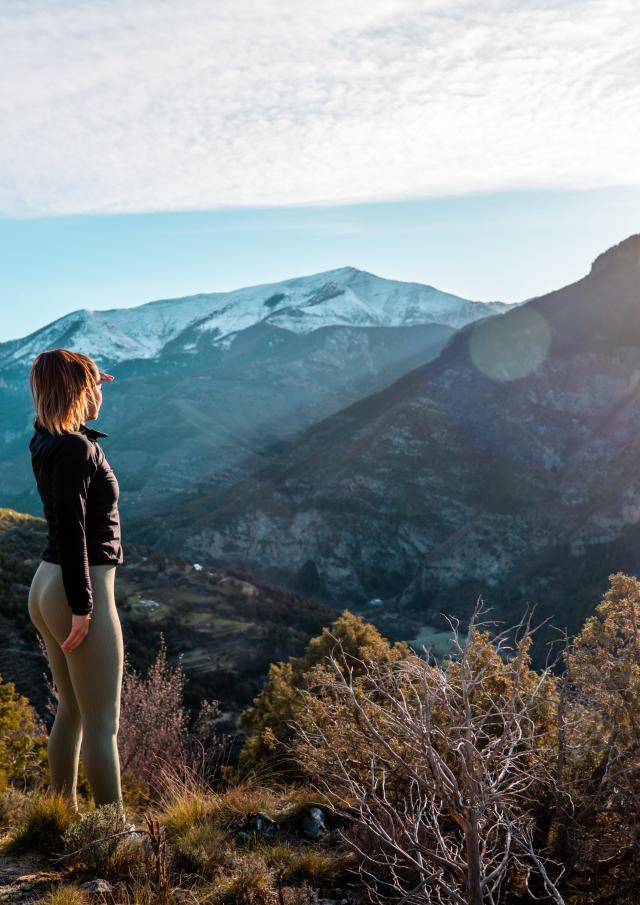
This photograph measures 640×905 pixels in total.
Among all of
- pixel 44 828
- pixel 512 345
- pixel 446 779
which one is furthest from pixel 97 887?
pixel 512 345

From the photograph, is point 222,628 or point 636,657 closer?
point 636,657

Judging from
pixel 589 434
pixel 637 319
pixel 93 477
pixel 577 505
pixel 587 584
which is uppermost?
pixel 637 319

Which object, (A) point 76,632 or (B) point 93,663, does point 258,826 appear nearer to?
(B) point 93,663

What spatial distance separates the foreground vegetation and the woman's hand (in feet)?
2.98

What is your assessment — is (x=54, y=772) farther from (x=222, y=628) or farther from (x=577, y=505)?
(x=577, y=505)

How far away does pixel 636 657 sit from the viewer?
535cm

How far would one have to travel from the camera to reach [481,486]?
452 feet

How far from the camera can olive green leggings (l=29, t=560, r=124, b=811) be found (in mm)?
3695

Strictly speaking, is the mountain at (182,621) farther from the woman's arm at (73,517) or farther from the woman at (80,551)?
the woman's arm at (73,517)

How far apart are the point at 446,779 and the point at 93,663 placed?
6.91ft

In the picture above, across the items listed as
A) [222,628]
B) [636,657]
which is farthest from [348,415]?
[636,657]

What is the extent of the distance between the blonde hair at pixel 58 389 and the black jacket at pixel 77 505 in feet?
0.27

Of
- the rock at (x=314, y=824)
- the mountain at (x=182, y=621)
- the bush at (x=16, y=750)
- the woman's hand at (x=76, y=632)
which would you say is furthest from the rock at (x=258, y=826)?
the mountain at (x=182, y=621)

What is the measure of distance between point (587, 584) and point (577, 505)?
73.8ft
